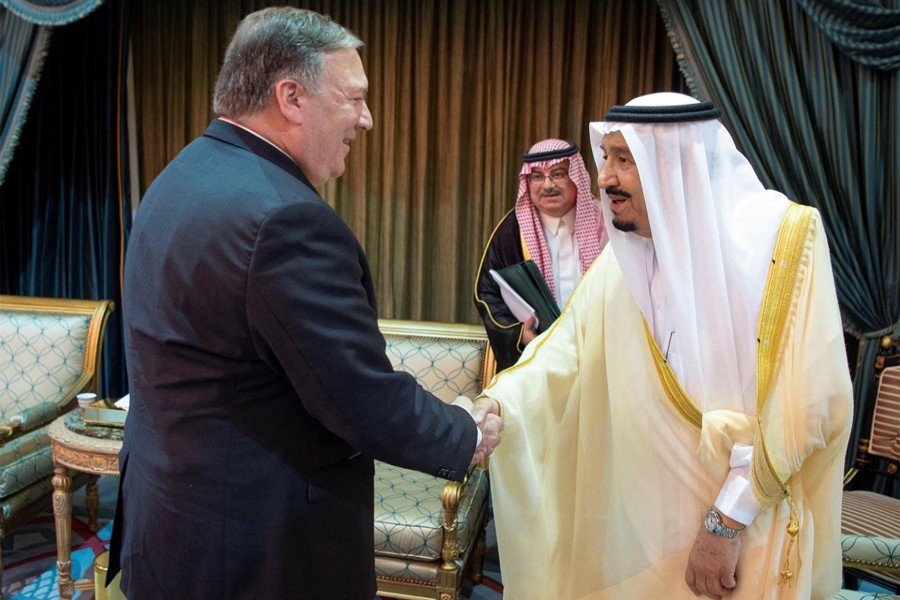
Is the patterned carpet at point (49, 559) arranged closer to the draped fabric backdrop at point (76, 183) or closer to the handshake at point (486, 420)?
the draped fabric backdrop at point (76, 183)

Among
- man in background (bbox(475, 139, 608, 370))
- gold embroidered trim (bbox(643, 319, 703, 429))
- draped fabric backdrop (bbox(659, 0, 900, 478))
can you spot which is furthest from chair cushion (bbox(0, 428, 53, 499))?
draped fabric backdrop (bbox(659, 0, 900, 478))

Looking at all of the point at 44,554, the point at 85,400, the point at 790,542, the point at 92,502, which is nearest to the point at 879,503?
the point at 790,542

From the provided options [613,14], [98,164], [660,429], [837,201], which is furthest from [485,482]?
[98,164]

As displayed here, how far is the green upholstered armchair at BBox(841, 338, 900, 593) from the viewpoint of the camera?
204 cm

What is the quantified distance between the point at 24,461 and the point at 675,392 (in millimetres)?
2551

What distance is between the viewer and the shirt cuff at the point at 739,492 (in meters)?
1.39

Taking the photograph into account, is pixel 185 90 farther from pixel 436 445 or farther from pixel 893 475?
pixel 893 475

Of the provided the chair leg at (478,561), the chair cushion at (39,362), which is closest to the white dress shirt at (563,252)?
the chair leg at (478,561)

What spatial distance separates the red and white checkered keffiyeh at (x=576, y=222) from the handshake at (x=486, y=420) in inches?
60.9

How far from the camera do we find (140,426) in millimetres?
1302

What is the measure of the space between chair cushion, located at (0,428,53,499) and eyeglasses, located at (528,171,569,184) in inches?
94.1

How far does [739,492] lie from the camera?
4.58 feet

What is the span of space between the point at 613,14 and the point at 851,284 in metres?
1.78

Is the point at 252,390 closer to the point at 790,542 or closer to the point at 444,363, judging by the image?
the point at 790,542
